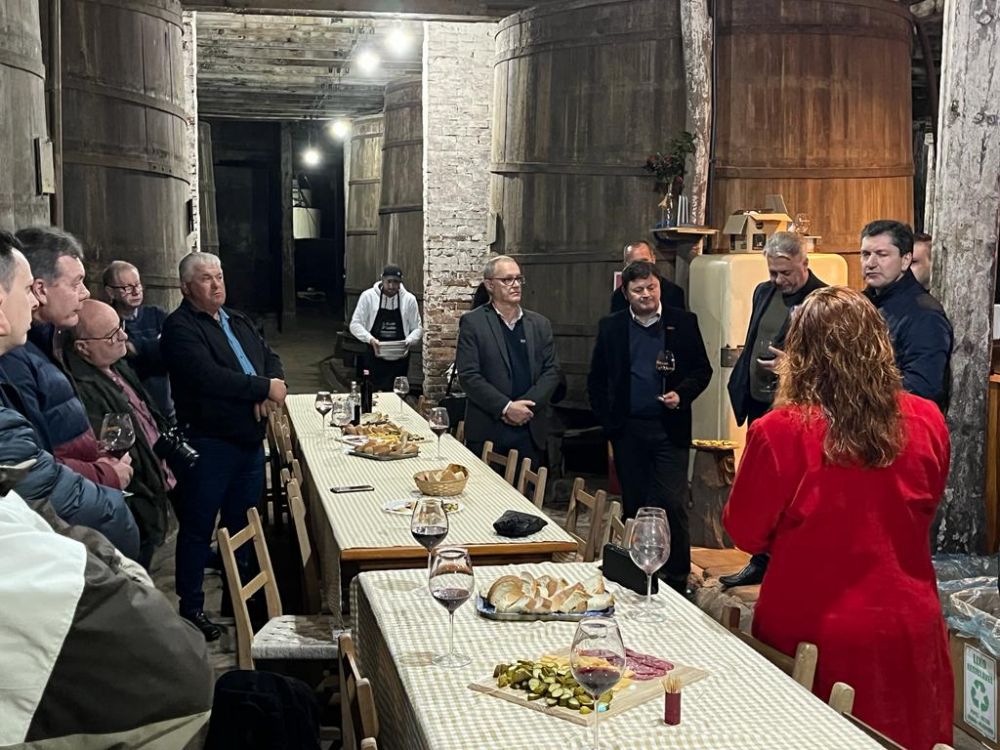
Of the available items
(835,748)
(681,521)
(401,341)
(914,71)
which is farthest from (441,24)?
(835,748)

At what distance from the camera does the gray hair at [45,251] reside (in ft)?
11.1

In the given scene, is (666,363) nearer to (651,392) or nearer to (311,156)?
(651,392)

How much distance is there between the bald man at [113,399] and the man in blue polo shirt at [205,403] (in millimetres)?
746

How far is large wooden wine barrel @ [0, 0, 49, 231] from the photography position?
429 centimetres

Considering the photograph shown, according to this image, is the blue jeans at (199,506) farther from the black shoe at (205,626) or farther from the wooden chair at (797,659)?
the wooden chair at (797,659)

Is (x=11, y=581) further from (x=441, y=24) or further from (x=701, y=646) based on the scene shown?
(x=441, y=24)

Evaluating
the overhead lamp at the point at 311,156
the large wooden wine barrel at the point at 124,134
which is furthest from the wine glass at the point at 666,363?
the overhead lamp at the point at 311,156

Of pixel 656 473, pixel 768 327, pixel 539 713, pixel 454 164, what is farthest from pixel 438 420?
pixel 454 164

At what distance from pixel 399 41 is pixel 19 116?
706 centimetres

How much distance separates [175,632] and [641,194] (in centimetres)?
634

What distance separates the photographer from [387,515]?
3.58 meters

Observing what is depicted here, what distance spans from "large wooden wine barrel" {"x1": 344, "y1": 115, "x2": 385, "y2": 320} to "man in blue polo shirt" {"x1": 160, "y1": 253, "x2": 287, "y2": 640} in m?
8.56

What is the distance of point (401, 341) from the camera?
30.5ft

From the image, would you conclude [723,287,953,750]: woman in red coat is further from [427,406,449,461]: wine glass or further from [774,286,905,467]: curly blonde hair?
[427,406,449,461]: wine glass
